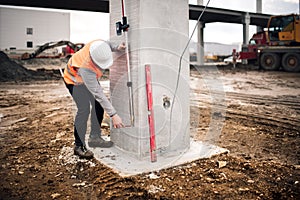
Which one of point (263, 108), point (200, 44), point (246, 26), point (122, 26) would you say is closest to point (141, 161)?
point (122, 26)

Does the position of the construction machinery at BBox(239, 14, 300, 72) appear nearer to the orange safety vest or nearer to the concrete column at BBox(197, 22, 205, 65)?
the concrete column at BBox(197, 22, 205, 65)

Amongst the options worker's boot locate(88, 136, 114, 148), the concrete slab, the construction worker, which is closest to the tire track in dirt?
the concrete slab

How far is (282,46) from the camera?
16.1m

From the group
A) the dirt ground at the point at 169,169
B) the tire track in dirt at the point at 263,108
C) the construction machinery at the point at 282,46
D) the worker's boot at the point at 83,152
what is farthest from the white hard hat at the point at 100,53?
the construction machinery at the point at 282,46

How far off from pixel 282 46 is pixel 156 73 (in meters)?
15.1

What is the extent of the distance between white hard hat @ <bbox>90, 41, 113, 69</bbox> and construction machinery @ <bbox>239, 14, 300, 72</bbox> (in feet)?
47.5

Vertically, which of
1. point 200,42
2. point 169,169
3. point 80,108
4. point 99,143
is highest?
point 200,42

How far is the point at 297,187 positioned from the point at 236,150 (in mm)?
1142

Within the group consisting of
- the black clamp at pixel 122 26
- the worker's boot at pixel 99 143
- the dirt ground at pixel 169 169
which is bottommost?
the dirt ground at pixel 169 169

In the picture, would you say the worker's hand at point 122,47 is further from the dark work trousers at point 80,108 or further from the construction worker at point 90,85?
the dark work trousers at point 80,108

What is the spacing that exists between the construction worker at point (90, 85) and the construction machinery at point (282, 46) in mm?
14277

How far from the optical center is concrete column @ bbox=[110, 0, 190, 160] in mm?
3055

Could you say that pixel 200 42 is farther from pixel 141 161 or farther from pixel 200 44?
pixel 141 161

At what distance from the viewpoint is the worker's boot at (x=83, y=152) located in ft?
11.0
